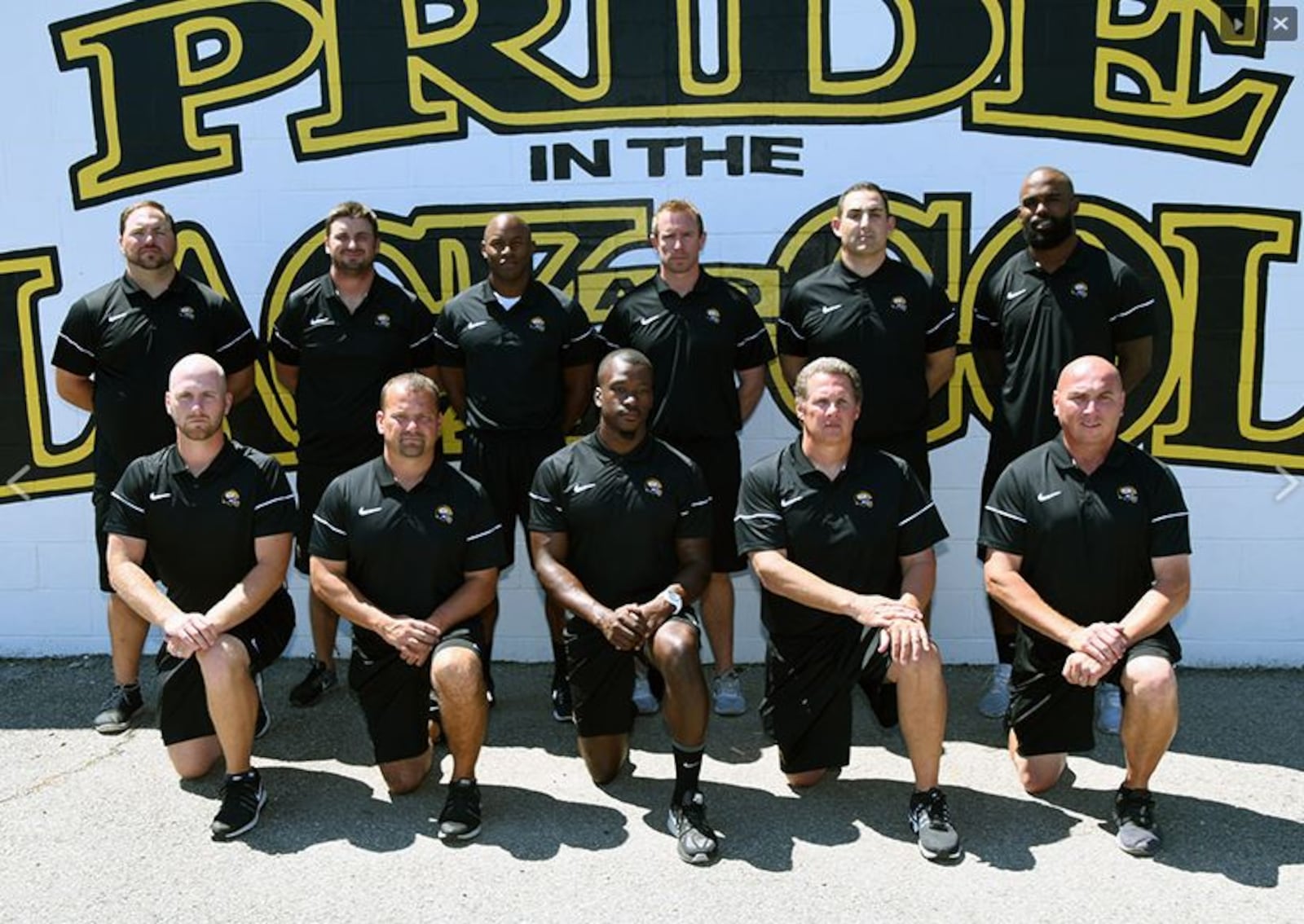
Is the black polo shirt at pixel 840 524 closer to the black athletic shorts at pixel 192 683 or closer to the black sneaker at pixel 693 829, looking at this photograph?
the black sneaker at pixel 693 829

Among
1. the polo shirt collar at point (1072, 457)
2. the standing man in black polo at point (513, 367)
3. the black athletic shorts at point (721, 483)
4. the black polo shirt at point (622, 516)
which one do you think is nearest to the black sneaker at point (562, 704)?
the standing man in black polo at point (513, 367)

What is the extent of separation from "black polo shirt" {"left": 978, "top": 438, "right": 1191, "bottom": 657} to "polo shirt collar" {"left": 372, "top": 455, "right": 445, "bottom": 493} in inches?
77.8

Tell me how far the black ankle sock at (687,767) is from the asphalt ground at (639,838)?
0.60 feet

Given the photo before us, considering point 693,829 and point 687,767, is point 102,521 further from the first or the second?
point 693,829

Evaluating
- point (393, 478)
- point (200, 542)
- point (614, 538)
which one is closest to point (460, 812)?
point (614, 538)

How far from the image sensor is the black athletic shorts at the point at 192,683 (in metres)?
4.39

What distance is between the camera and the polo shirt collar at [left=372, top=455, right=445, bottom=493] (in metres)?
4.39

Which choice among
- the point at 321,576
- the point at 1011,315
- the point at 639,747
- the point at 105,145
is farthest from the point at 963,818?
the point at 105,145

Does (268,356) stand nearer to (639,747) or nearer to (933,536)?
(639,747)

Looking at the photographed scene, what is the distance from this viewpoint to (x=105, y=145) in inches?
229

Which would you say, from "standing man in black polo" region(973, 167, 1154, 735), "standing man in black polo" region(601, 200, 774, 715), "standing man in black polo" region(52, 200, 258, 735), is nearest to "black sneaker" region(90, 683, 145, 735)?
"standing man in black polo" region(52, 200, 258, 735)

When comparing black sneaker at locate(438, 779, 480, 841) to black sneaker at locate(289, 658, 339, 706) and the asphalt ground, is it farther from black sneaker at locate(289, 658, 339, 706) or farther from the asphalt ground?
black sneaker at locate(289, 658, 339, 706)

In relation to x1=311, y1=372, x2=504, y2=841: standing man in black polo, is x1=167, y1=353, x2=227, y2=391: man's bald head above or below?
above

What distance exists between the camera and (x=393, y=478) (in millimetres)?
4395
